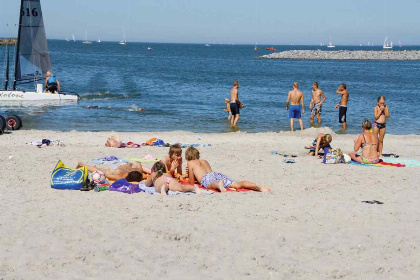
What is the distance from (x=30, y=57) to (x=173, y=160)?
18.2 m

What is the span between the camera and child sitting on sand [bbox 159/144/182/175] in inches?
379

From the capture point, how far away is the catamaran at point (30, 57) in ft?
79.9

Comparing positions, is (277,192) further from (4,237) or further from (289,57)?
(289,57)

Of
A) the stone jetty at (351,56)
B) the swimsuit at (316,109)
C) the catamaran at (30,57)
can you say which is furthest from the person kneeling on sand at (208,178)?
the stone jetty at (351,56)

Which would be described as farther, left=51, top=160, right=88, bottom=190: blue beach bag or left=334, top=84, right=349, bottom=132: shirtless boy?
left=334, top=84, right=349, bottom=132: shirtless boy

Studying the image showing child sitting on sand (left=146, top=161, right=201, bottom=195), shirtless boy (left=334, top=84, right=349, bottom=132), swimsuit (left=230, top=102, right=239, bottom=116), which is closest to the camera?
child sitting on sand (left=146, top=161, right=201, bottom=195)

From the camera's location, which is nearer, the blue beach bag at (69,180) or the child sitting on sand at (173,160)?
the blue beach bag at (69,180)

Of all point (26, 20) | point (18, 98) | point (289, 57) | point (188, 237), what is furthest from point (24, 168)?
point (289, 57)

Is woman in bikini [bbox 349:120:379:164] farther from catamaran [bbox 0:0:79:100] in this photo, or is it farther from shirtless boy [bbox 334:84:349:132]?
catamaran [bbox 0:0:79:100]

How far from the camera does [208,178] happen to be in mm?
9172

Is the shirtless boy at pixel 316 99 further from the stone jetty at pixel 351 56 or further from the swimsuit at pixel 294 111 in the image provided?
the stone jetty at pixel 351 56

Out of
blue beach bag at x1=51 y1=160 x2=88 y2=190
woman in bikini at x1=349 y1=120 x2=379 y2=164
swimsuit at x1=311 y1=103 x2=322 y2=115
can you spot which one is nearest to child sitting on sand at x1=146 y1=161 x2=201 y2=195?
blue beach bag at x1=51 y1=160 x2=88 y2=190

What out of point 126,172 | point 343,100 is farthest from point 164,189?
point 343,100

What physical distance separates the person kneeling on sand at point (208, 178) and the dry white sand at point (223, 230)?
26 cm
